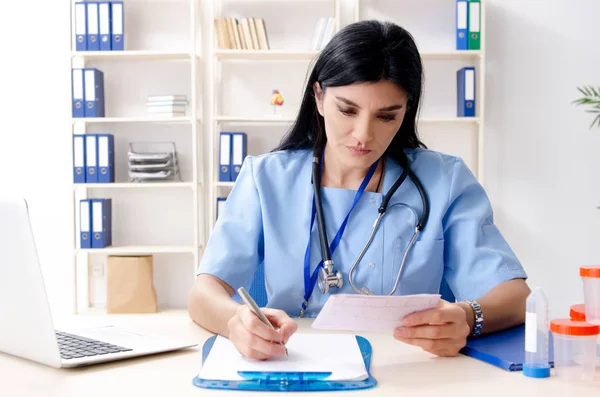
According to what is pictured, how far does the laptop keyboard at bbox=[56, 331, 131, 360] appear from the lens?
1.15m

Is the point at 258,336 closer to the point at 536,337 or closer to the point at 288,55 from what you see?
the point at 536,337

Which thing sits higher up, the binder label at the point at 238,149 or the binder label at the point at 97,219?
the binder label at the point at 238,149

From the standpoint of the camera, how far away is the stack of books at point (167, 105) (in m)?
3.83

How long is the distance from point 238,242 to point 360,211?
0.96ft

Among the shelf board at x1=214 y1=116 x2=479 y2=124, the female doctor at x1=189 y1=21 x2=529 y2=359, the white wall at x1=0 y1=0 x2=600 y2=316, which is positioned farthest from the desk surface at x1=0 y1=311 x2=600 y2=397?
the white wall at x1=0 y1=0 x2=600 y2=316

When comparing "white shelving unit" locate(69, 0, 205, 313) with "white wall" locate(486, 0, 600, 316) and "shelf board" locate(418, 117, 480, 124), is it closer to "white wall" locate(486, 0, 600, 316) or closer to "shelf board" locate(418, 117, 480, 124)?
"shelf board" locate(418, 117, 480, 124)

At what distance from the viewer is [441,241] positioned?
1.63m

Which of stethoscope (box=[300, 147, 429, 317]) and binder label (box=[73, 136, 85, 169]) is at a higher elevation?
binder label (box=[73, 136, 85, 169])

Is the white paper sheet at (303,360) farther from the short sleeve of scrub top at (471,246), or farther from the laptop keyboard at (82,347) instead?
the short sleeve of scrub top at (471,246)

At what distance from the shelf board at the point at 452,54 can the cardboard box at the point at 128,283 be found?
72.6 inches

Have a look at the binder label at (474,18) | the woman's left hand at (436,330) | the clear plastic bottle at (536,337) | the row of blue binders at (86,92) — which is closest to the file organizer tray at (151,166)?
the row of blue binders at (86,92)

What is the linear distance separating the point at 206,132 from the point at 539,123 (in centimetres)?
186

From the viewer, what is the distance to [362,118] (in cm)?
154

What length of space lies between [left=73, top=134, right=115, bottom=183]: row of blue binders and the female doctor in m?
2.26
